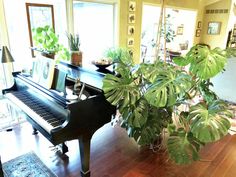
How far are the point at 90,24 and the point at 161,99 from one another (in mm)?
3209

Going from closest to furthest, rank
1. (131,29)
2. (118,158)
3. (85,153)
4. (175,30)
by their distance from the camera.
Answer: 1. (85,153)
2. (118,158)
3. (131,29)
4. (175,30)

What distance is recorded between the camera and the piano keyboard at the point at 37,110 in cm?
196

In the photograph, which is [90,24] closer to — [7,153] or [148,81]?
[148,81]

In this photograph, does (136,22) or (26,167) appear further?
(136,22)

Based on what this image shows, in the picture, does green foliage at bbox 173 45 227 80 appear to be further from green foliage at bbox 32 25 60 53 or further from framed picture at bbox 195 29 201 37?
framed picture at bbox 195 29 201 37

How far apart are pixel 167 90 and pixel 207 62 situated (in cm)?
48

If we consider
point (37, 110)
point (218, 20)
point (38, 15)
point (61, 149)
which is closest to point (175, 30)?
point (218, 20)

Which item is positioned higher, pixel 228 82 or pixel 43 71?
pixel 43 71

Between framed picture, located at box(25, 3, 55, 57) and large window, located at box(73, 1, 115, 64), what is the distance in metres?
0.56

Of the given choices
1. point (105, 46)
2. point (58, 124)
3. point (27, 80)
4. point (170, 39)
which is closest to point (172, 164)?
point (58, 124)

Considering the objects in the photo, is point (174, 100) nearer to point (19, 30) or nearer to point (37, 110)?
point (37, 110)

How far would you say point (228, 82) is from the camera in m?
4.65

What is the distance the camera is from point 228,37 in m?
9.04

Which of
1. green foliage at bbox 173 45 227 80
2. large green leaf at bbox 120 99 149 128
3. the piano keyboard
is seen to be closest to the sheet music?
the piano keyboard
